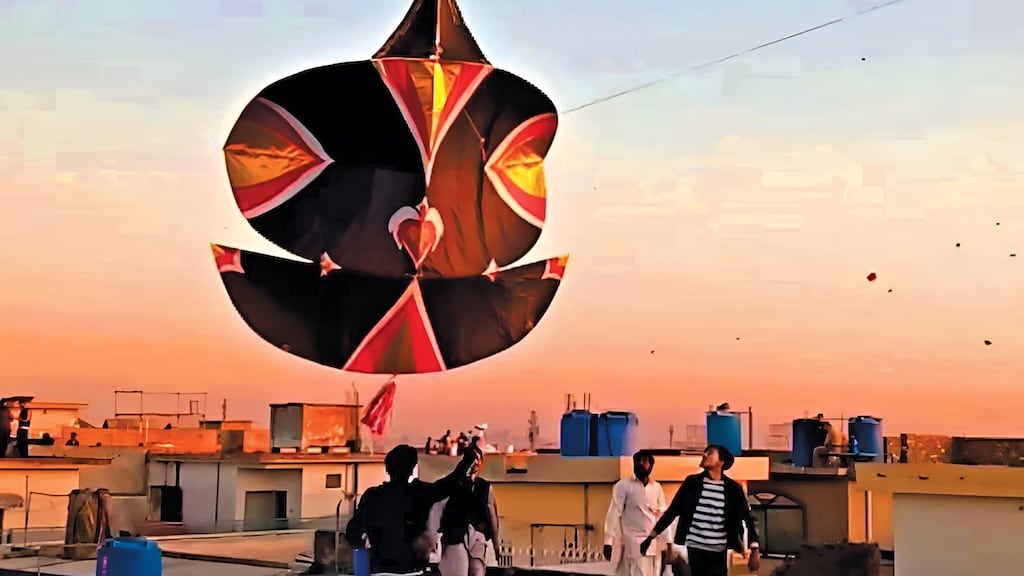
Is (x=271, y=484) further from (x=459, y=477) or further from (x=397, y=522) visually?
(x=397, y=522)

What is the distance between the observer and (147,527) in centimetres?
3269

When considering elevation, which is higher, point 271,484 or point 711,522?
point 711,522

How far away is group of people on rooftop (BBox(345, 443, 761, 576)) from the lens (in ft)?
30.4

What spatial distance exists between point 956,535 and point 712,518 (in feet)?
12.2

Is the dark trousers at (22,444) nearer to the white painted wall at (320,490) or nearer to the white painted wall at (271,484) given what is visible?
the white painted wall at (271,484)

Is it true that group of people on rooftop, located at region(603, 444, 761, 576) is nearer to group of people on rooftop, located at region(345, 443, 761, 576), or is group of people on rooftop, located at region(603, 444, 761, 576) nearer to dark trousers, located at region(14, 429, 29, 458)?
group of people on rooftop, located at region(345, 443, 761, 576)

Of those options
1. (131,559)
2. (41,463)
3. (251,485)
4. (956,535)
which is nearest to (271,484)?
(251,485)

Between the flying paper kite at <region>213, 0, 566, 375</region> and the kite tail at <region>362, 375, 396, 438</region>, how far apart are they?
0.59 metres

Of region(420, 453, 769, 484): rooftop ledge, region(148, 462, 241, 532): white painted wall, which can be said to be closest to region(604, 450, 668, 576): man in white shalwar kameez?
region(420, 453, 769, 484): rooftop ledge

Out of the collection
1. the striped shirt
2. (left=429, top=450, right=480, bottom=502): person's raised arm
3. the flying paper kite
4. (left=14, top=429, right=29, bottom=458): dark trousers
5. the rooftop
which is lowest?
the rooftop

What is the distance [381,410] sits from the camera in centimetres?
1430

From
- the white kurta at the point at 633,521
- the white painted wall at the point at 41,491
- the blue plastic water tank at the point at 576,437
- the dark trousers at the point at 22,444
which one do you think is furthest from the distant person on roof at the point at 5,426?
the white kurta at the point at 633,521

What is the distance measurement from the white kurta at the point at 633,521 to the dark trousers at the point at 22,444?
89.6 feet

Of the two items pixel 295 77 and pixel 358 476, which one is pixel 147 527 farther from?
pixel 295 77
